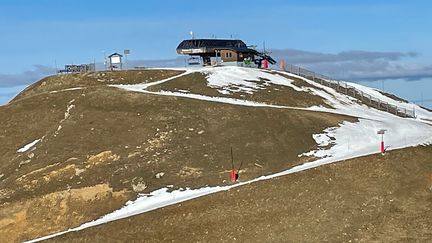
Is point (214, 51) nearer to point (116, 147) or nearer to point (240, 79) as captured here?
point (240, 79)

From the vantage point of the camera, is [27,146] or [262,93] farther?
[262,93]

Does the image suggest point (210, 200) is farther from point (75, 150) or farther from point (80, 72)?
point (80, 72)

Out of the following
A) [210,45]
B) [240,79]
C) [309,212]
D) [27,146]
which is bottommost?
[309,212]

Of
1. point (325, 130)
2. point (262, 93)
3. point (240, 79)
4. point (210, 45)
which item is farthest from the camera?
point (210, 45)

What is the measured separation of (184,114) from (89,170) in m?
13.0

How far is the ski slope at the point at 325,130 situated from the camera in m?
42.2

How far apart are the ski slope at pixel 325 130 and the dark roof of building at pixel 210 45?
17.3 meters

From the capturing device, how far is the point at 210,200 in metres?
38.7

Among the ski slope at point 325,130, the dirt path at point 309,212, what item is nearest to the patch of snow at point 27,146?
the ski slope at point 325,130

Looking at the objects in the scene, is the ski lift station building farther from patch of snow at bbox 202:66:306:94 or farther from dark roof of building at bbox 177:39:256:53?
patch of snow at bbox 202:66:306:94

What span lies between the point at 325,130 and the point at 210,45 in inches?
2032

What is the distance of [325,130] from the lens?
55.9 metres

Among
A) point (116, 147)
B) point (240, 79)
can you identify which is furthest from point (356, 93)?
point (116, 147)

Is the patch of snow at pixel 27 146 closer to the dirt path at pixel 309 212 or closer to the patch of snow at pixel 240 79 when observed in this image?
the dirt path at pixel 309 212
